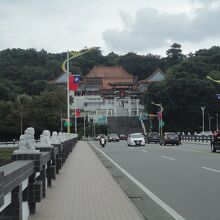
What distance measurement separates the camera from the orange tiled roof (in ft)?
522

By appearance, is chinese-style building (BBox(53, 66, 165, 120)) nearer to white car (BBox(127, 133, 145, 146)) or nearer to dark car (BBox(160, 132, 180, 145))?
dark car (BBox(160, 132, 180, 145))

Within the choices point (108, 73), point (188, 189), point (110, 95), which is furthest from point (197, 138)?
point (108, 73)

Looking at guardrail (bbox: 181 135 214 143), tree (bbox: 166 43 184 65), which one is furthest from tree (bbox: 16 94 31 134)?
tree (bbox: 166 43 184 65)

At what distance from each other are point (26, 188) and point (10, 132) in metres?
103

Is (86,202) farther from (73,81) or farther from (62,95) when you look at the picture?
(62,95)

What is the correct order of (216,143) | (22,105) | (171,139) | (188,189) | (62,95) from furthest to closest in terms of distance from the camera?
(62,95)
(22,105)
(171,139)
(216,143)
(188,189)

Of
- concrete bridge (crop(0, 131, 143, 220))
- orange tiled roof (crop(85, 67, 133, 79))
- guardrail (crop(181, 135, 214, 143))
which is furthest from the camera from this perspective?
orange tiled roof (crop(85, 67, 133, 79))

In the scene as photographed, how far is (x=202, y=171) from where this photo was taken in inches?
762

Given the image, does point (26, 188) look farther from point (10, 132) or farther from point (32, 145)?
point (10, 132)

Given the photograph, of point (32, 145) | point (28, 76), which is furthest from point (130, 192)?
point (28, 76)

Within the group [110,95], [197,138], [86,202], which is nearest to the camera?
[86,202]

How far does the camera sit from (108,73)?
6378 inches

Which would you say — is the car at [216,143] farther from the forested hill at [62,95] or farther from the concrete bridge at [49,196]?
the forested hill at [62,95]

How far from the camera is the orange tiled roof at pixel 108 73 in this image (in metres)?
159
